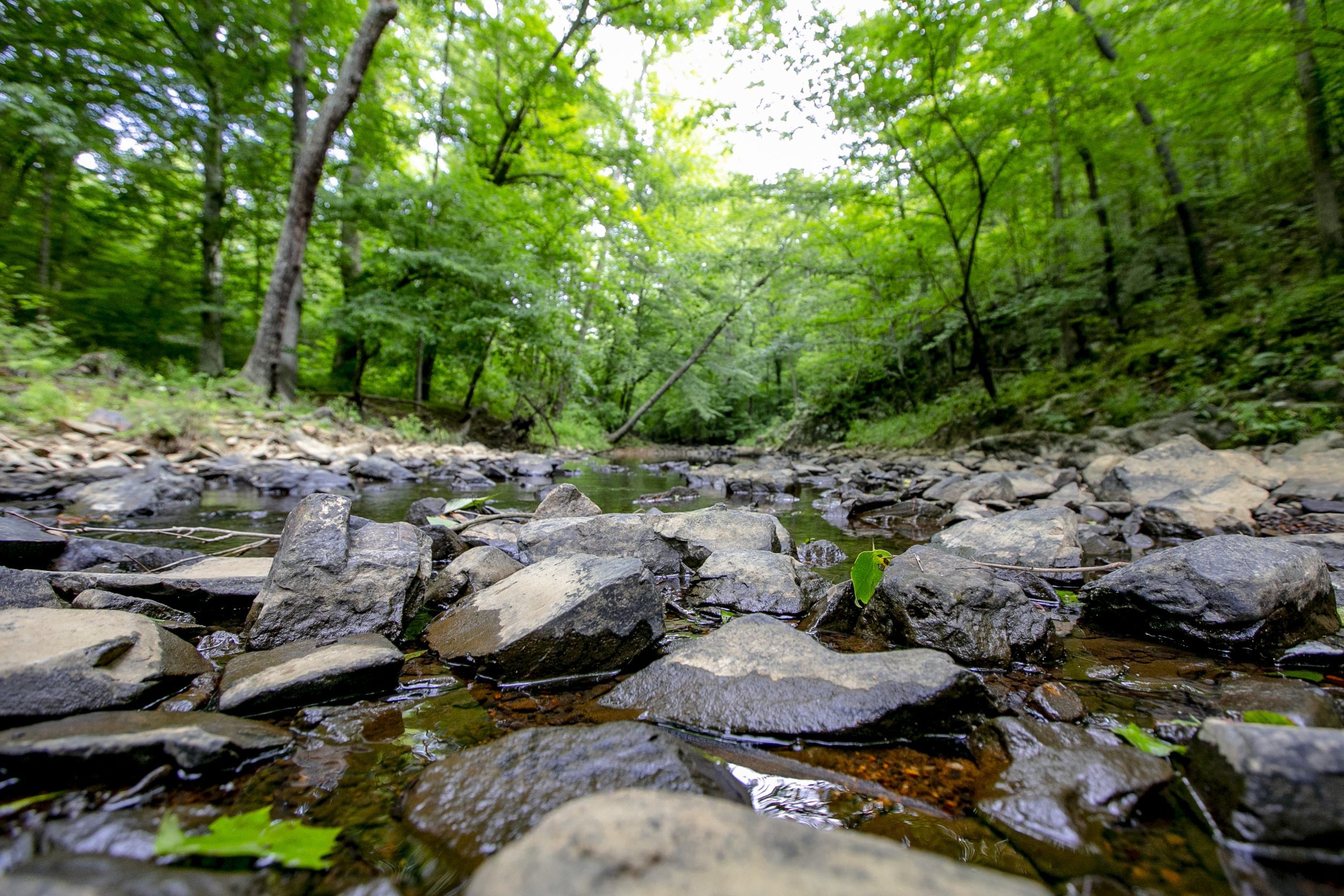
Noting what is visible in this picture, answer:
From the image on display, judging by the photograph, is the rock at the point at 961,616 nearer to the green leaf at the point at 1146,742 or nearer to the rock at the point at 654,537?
the green leaf at the point at 1146,742

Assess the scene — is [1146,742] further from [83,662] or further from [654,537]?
[83,662]

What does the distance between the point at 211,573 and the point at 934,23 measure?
8523 mm

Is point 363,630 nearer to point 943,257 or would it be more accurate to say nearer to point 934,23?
point 934,23

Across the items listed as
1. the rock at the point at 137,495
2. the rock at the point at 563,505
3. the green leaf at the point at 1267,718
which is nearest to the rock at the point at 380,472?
the rock at the point at 137,495

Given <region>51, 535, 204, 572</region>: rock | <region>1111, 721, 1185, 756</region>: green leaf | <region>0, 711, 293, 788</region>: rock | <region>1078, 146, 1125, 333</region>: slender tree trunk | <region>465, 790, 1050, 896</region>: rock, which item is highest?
<region>1078, 146, 1125, 333</region>: slender tree trunk

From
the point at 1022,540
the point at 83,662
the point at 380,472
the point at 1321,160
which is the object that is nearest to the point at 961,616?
the point at 1022,540

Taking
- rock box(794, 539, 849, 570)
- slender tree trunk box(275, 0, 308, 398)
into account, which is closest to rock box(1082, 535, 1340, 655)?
rock box(794, 539, 849, 570)

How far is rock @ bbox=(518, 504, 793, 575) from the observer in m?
2.91

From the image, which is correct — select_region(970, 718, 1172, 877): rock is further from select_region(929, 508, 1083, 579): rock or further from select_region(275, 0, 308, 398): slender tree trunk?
select_region(275, 0, 308, 398): slender tree trunk

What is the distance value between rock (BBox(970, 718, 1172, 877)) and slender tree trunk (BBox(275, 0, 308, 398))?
11397 millimetres

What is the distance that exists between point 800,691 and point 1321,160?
9.90m

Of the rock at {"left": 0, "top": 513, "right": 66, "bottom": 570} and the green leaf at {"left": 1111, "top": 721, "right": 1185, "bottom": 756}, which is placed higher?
the rock at {"left": 0, "top": 513, "right": 66, "bottom": 570}

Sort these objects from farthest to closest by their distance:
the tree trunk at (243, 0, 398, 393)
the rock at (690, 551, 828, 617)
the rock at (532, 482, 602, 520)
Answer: the tree trunk at (243, 0, 398, 393) < the rock at (532, 482, 602, 520) < the rock at (690, 551, 828, 617)

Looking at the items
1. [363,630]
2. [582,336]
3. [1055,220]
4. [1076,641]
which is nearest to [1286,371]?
[1055,220]
